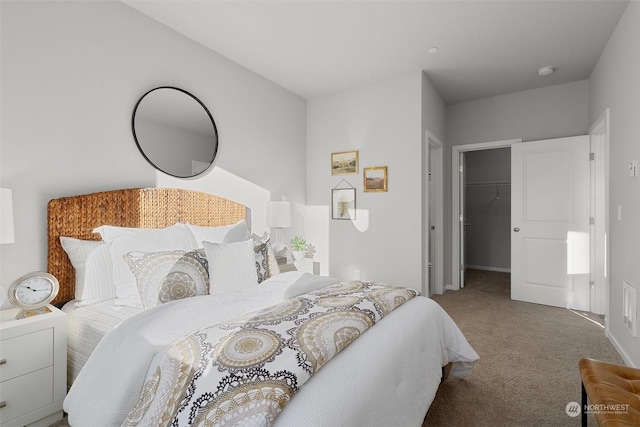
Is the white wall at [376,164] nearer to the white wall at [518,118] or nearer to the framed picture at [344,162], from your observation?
the framed picture at [344,162]

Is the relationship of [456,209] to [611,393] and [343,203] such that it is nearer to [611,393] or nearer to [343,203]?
[343,203]

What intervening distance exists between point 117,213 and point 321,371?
1963 mm

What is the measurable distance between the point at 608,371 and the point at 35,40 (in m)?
→ 3.60

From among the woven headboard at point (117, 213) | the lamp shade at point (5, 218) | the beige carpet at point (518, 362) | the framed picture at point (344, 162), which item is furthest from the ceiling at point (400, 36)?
the beige carpet at point (518, 362)

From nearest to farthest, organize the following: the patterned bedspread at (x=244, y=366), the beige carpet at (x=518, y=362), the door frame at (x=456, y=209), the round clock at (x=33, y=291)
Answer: the patterned bedspread at (x=244, y=366), the round clock at (x=33, y=291), the beige carpet at (x=518, y=362), the door frame at (x=456, y=209)

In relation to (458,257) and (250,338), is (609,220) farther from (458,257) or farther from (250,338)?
(250,338)

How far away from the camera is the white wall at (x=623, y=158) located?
2310 millimetres

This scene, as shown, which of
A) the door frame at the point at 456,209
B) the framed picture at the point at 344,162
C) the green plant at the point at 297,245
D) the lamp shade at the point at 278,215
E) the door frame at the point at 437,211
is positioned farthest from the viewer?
the door frame at the point at 456,209

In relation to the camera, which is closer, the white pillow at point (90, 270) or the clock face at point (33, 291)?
the clock face at point (33, 291)

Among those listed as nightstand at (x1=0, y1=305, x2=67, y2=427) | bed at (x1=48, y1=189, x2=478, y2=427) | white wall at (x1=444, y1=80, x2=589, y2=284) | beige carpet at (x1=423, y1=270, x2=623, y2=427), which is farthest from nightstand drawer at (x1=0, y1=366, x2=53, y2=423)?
white wall at (x1=444, y1=80, x2=589, y2=284)

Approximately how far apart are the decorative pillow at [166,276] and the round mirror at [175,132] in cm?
111

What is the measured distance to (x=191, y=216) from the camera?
9.40ft

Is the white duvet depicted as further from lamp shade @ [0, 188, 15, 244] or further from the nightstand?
lamp shade @ [0, 188, 15, 244]

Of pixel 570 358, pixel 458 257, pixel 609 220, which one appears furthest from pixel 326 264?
pixel 609 220
